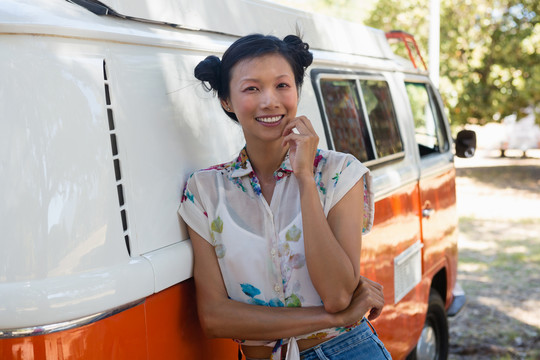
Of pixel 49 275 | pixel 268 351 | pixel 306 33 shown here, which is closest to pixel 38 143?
pixel 49 275

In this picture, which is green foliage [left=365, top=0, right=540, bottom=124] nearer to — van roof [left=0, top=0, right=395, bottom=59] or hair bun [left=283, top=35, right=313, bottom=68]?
van roof [left=0, top=0, right=395, bottom=59]

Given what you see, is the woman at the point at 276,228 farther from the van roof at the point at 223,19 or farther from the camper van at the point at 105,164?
the van roof at the point at 223,19

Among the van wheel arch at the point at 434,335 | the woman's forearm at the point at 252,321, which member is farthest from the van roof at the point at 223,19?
the van wheel arch at the point at 434,335

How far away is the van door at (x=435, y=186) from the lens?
3.92m

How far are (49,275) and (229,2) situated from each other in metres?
1.35

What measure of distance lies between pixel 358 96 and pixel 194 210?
168cm

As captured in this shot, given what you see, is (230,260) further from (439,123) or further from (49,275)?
(439,123)

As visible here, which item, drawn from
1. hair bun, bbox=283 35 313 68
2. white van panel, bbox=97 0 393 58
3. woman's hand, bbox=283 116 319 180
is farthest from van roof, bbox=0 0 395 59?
woman's hand, bbox=283 116 319 180

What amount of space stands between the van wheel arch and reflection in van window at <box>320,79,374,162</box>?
59.5 inches

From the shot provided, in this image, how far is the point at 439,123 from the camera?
467 cm

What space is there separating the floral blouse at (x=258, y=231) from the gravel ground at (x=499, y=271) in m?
3.53

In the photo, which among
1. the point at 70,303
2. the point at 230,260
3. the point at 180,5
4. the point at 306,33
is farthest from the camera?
the point at 306,33

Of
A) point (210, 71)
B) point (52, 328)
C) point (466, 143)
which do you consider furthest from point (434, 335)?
point (52, 328)

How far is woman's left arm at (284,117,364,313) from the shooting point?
1823 mm
